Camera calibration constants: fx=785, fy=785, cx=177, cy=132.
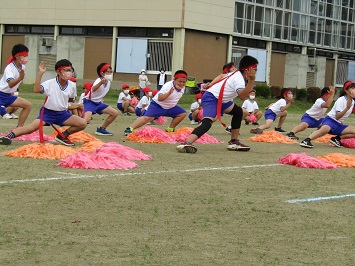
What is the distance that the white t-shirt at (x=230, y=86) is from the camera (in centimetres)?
1307

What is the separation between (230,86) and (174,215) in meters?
6.38

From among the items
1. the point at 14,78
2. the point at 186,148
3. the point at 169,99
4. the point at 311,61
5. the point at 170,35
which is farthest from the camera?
the point at 311,61

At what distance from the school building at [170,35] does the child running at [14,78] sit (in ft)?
94.1

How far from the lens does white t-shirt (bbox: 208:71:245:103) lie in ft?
42.9

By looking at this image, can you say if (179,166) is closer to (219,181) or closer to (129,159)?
(129,159)

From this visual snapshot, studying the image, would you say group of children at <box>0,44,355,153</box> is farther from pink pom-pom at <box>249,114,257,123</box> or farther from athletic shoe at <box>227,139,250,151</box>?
pink pom-pom at <box>249,114,257,123</box>

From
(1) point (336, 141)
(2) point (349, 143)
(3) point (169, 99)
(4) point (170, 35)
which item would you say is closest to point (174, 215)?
(3) point (169, 99)

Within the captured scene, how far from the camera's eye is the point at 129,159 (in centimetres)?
1077

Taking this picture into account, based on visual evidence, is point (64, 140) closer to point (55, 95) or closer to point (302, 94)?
point (55, 95)

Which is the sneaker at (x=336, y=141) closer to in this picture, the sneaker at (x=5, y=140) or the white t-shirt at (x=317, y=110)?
the white t-shirt at (x=317, y=110)

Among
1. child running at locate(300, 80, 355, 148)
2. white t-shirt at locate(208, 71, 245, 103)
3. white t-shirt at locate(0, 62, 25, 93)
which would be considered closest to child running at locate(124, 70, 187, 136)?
white t-shirt at locate(208, 71, 245, 103)

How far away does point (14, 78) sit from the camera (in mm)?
14164

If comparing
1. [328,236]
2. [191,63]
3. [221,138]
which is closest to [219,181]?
[328,236]

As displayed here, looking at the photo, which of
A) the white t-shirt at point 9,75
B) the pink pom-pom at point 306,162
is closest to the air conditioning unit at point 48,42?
the white t-shirt at point 9,75
